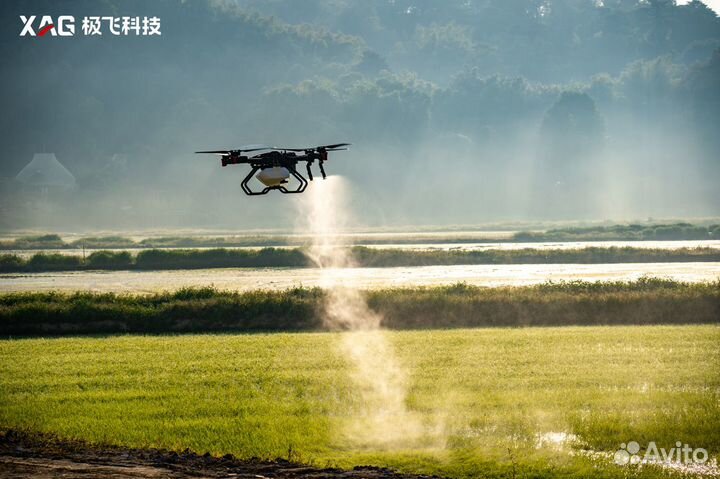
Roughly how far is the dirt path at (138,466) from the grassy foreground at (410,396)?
1.07 m

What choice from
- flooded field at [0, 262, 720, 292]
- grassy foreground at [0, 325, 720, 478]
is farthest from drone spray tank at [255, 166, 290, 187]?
flooded field at [0, 262, 720, 292]

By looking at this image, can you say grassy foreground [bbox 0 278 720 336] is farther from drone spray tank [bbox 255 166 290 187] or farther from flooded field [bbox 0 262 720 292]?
drone spray tank [bbox 255 166 290 187]

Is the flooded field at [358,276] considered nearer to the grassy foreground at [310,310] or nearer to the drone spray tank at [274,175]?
the grassy foreground at [310,310]

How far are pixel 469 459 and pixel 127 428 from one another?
10373mm

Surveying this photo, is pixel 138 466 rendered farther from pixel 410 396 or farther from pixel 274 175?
pixel 410 396

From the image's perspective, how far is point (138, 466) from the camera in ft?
72.9

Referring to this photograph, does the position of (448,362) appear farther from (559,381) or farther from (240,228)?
(240,228)

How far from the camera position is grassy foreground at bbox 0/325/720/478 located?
23953 mm

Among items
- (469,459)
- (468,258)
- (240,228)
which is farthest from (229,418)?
(240,228)

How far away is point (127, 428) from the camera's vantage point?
1030 inches

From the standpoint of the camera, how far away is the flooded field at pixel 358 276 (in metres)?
63.7

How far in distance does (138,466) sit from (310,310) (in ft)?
90.2

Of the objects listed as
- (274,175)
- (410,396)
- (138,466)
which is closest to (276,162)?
(274,175)

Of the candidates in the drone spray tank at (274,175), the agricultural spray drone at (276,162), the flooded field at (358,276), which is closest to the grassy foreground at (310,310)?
the flooded field at (358,276)
